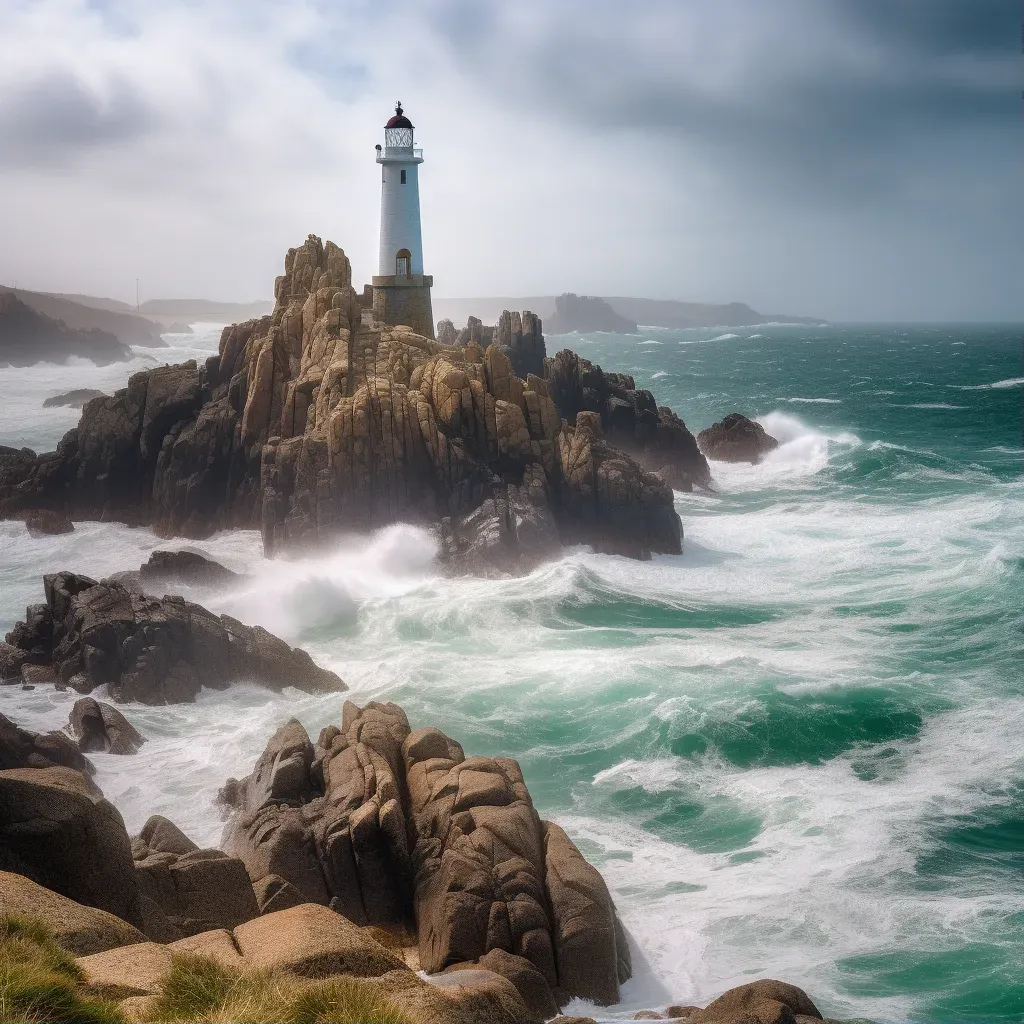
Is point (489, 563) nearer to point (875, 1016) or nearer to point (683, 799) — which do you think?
point (683, 799)

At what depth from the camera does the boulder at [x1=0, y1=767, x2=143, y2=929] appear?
12.6 meters

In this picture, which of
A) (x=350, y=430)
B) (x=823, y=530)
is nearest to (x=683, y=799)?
(x=350, y=430)

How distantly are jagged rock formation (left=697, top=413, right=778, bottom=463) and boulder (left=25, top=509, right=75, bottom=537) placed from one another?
3516 cm

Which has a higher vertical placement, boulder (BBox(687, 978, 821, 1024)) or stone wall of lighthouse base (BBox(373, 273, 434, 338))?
stone wall of lighthouse base (BBox(373, 273, 434, 338))

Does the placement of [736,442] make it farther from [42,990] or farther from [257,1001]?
[42,990]

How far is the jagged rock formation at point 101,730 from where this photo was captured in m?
22.4

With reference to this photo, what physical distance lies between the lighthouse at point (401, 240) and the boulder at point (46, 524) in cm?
1647

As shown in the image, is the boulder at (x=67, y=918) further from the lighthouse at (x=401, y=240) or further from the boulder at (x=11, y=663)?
the lighthouse at (x=401, y=240)

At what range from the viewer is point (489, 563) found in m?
36.1

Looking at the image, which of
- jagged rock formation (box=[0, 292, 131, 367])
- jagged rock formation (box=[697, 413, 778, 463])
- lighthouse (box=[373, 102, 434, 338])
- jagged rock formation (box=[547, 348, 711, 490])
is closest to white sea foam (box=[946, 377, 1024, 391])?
jagged rock formation (box=[697, 413, 778, 463])

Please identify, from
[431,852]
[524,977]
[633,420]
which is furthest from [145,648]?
[633,420]

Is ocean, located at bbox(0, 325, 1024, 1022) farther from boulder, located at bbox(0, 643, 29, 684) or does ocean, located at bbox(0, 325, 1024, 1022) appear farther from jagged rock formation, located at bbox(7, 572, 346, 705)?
boulder, located at bbox(0, 643, 29, 684)

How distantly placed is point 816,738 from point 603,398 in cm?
3496

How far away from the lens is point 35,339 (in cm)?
9556
